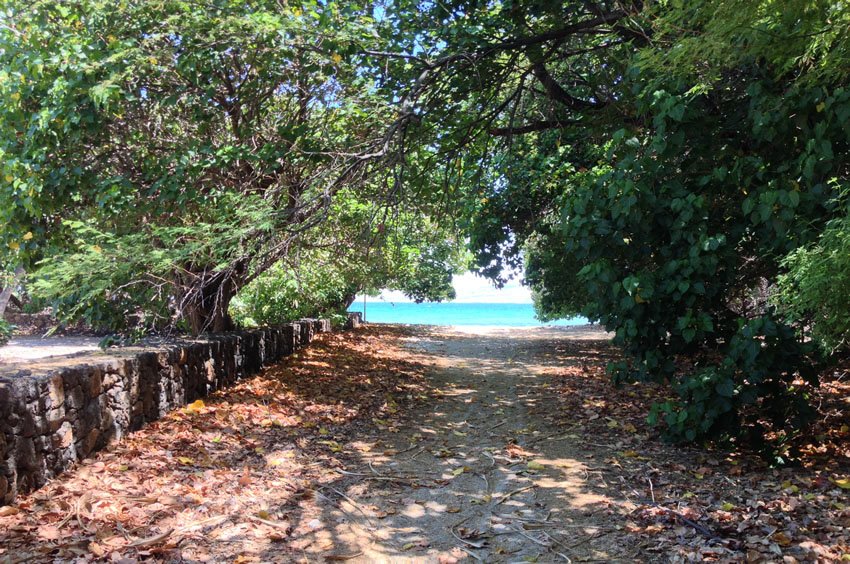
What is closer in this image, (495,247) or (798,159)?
(798,159)

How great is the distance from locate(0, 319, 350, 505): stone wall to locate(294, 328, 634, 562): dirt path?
2.07 m

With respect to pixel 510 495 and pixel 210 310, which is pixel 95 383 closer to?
pixel 510 495

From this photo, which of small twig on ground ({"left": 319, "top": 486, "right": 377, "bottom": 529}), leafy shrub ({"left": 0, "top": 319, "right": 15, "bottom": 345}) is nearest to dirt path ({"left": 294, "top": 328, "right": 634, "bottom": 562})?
small twig on ground ({"left": 319, "top": 486, "right": 377, "bottom": 529})

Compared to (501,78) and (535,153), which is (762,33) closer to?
(501,78)

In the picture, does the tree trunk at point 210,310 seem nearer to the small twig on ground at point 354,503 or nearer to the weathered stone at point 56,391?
the weathered stone at point 56,391

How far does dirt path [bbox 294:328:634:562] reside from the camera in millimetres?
3859

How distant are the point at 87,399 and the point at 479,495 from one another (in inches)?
134

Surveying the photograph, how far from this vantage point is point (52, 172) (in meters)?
7.09

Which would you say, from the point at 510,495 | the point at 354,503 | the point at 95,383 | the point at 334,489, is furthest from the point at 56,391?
the point at 510,495

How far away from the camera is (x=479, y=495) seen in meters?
4.78

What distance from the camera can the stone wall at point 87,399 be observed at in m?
4.12

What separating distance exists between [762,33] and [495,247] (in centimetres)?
920

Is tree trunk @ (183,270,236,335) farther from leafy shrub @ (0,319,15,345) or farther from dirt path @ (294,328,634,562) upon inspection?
leafy shrub @ (0,319,15,345)

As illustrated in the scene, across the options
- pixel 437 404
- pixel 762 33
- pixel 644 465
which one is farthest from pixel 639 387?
pixel 762 33
